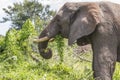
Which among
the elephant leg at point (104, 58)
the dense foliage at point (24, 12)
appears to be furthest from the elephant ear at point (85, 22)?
the dense foliage at point (24, 12)

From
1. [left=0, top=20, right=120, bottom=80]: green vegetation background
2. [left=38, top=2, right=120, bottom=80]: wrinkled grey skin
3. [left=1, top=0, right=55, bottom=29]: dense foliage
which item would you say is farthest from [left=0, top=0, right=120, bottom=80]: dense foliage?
[left=1, top=0, right=55, bottom=29]: dense foliage

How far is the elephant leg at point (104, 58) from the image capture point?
6004 mm

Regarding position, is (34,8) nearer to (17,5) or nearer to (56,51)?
(17,5)

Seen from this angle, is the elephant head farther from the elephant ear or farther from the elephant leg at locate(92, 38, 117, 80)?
the elephant leg at locate(92, 38, 117, 80)

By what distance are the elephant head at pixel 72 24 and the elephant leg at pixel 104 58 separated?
242mm

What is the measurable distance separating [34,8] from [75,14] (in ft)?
80.0

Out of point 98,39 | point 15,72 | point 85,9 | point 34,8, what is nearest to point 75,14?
point 85,9

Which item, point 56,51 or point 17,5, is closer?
point 56,51

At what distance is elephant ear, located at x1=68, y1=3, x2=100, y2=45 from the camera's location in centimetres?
615

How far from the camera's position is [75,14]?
6477 millimetres

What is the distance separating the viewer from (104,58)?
19.9ft

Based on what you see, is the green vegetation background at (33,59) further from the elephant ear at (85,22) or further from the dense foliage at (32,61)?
the elephant ear at (85,22)

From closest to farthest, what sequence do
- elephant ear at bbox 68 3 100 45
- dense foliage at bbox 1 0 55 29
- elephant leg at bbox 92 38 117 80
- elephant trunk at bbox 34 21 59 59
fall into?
elephant leg at bbox 92 38 117 80 < elephant ear at bbox 68 3 100 45 < elephant trunk at bbox 34 21 59 59 < dense foliage at bbox 1 0 55 29

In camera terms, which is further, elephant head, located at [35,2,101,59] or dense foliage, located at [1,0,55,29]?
dense foliage, located at [1,0,55,29]
